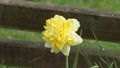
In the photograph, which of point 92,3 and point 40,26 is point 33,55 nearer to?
point 40,26

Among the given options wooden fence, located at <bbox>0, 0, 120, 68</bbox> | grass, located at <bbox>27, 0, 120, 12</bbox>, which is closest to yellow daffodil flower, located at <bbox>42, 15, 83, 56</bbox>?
wooden fence, located at <bbox>0, 0, 120, 68</bbox>

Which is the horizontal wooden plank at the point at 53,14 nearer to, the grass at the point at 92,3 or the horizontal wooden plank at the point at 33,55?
the horizontal wooden plank at the point at 33,55

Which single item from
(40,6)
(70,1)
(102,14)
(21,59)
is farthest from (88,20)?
(70,1)

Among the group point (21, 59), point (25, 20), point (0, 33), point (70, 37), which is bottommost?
point (0, 33)

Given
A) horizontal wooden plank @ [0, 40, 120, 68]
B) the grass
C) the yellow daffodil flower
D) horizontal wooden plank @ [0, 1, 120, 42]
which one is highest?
the yellow daffodil flower

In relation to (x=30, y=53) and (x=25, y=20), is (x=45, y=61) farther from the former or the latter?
(x=25, y=20)

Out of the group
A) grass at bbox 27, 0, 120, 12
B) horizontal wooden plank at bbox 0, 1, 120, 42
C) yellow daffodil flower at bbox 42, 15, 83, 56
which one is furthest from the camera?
grass at bbox 27, 0, 120, 12

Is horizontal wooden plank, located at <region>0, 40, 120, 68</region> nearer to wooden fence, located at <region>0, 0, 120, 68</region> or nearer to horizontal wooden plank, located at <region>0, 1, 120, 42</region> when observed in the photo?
wooden fence, located at <region>0, 0, 120, 68</region>

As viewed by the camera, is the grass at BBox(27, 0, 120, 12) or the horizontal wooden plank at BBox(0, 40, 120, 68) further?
the grass at BBox(27, 0, 120, 12)

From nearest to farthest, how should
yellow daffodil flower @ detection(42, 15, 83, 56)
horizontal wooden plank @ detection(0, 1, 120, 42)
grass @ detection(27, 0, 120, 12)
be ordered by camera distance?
1. yellow daffodil flower @ detection(42, 15, 83, 56)
2. horizontal wooden plank @ detection(0, 1, 120, 42)
3. grass @ detection(27, 0, 120, 12)
